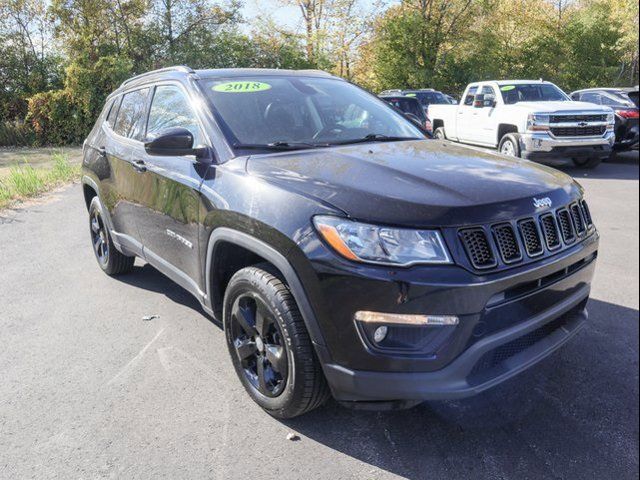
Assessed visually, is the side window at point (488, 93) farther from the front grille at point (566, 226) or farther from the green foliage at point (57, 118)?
the green foliage at point (57, 118)

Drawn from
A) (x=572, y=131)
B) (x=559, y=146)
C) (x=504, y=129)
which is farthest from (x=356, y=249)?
Result: (x=504, y=129)

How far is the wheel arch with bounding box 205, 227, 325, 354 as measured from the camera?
247cm

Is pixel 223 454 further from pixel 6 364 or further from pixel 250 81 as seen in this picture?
pixel 250 81

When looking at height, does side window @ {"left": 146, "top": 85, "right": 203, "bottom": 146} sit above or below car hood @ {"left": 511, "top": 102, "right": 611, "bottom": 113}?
above

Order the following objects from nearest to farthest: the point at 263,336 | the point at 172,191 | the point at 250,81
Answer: the point at 263,336, the point at 172,191, the point at 250,81

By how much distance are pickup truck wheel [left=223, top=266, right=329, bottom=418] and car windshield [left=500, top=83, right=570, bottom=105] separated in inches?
411

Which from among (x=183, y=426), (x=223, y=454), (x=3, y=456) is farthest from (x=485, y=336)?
(x=3, y=456)

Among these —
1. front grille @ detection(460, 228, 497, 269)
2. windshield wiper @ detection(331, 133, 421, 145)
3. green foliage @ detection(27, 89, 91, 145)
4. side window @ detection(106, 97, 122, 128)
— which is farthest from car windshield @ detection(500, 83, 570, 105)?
green foliage @ detection(27, 89, 91, 145)

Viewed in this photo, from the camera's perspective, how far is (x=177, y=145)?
3.22 m

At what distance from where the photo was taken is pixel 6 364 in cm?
372

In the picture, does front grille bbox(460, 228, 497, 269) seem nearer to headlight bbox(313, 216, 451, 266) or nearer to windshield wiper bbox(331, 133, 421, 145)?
headlight bbox(313, 216, 451, 266)

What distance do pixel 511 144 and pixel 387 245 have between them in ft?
31.9

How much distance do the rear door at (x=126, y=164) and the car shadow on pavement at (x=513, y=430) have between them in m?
2.31

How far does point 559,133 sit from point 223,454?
9673mm
